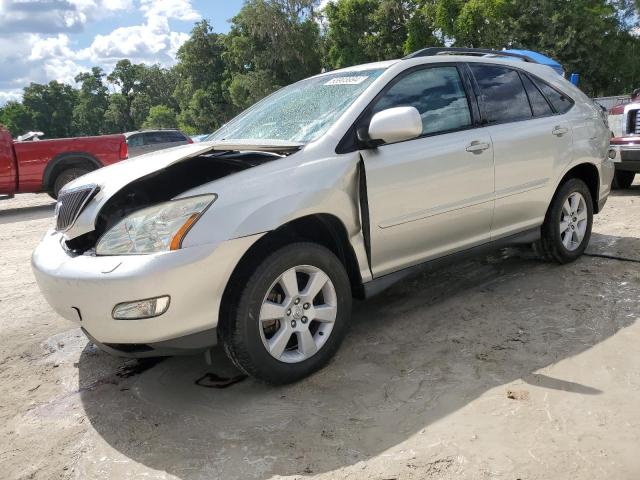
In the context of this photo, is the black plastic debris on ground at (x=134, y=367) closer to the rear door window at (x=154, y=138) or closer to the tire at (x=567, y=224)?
the tire at (x=567, y=224)

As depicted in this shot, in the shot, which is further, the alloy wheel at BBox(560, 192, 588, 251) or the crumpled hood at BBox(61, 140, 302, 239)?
the alloy wheel at BBox(560, 192, 588, 251)

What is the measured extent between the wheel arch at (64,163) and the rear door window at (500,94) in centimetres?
885

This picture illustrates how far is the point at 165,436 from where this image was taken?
267cm

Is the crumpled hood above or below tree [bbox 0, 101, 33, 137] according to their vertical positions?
below

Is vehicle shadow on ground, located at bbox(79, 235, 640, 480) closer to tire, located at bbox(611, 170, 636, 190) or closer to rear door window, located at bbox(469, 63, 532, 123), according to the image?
rear door window, located at bbox(469, 63, 532, 123)

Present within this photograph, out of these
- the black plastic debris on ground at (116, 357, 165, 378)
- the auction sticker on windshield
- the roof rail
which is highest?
the roof rail

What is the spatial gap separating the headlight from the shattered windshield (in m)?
0.87

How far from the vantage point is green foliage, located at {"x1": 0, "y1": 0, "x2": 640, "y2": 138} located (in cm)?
2920

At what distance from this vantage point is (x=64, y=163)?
36.0ft

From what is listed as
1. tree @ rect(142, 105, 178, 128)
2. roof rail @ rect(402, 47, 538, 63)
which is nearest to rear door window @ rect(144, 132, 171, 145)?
roof rail @ rect(402, 47, 538, 63)

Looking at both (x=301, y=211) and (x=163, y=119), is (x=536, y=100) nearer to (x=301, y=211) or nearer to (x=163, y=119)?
(x=301, y=211)

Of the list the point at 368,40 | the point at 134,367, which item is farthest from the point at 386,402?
the point at 368,40

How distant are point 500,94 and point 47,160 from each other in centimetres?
934

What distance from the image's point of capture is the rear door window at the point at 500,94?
13.2 feet
